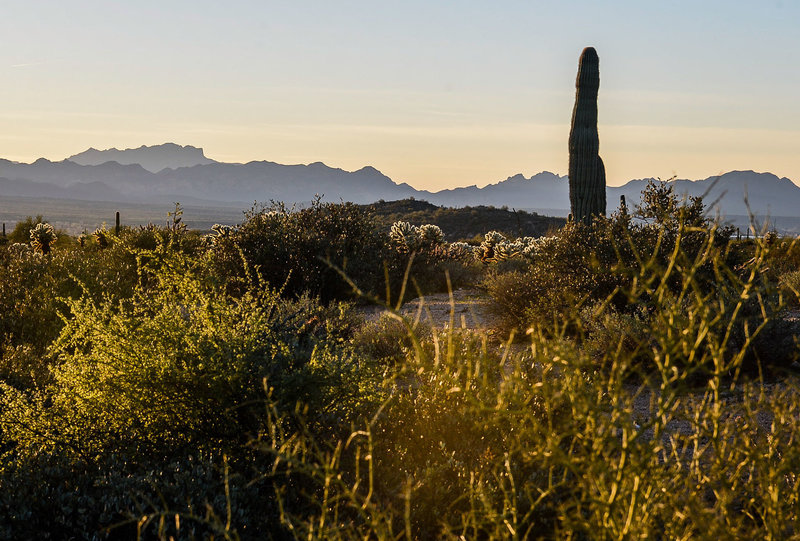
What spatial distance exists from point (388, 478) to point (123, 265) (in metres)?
9.89

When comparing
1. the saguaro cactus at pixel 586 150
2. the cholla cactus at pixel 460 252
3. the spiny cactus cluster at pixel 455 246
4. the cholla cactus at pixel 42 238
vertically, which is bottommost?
the cholla cactus at pixel 42 238

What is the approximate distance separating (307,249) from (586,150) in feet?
23.2

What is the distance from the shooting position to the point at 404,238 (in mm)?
17641

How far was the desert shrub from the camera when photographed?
40.2 ft

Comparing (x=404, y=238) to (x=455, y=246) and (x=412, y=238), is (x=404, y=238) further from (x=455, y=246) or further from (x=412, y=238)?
(x=455, y=246)

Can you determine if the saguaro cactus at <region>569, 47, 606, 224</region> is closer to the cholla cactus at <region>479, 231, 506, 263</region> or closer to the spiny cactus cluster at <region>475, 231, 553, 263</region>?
the spiny cactus cluster at <region>475, 231, 553, 263</region>

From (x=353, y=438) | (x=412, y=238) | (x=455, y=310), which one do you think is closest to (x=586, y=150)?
(x=412, y=238)

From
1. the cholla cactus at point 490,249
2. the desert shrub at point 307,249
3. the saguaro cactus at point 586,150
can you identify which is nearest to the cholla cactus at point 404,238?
the cholla cactus at point 490,249

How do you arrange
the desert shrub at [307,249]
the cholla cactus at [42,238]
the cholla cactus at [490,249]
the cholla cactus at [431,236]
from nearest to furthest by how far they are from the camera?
the desert shrub at [307,249] → the cholla cactus at [431,236] → the cholla cactus at [490,249] → the cholla cactus at [42,238]

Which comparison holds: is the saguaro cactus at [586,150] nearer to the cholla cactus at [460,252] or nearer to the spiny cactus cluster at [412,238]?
the spiny cactus cluster at [412,238]

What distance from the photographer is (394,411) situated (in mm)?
5137

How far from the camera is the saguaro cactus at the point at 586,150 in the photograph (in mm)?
15672

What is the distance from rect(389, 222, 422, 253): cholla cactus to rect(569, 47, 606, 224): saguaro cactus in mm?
3820

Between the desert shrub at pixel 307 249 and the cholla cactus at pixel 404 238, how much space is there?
2784 millimetres
